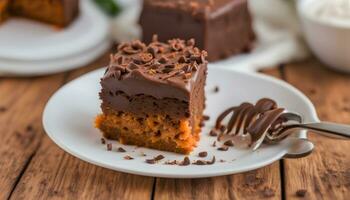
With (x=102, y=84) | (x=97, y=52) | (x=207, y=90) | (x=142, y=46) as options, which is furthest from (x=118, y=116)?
(x=97, y=52)

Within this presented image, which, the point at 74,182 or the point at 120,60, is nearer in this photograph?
the point at 74,182

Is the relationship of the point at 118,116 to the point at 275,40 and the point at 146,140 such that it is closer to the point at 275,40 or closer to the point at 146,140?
the point at 146,140

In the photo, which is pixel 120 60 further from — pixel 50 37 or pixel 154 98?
pixel 50 37

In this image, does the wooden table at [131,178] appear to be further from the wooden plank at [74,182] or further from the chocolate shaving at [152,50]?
the chocolate shaving at [152,50]

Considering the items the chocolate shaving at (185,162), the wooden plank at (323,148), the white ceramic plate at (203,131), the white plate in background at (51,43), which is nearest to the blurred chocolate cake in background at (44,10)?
the white plate in background at (51,43)

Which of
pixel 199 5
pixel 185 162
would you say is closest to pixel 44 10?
pixel 199 5

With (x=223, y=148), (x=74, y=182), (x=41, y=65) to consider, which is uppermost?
(x=223, y=148)
